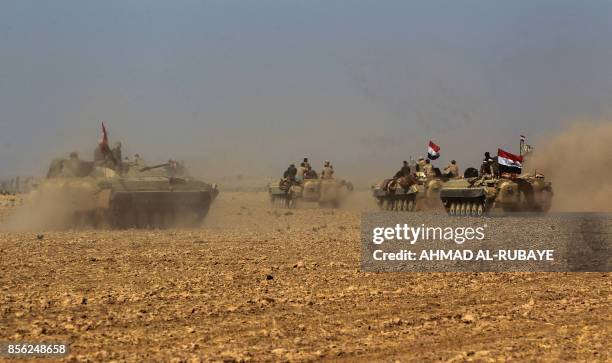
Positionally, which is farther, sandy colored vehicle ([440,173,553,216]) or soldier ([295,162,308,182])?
soldier ([295,162,308,182])

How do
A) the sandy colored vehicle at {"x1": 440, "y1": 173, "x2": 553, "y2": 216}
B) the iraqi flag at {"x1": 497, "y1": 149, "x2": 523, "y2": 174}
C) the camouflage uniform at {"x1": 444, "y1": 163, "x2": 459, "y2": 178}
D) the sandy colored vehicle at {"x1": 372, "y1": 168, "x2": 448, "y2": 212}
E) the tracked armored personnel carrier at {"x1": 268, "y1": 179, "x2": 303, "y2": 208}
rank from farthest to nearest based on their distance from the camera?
1. the tracked armored personnel carrier at {"x1": 268, "y1": 179, "x2": 303, "y2": 208}
2. the camouflage uniform at {"x1": 444, "y1": 163, "x2": 459, "y2": 178}
3. the sandy colored vehicle at {"x1": 372, "y1": 168, "x2": 448, "y2": 212}
4. the sandy colored vehicle at {"x1": 440, "y1": 173, "x2": 553, "y2": 216}
5. the iraqi flag at {"x1": 497, "y1": 149, "x2": 523, "y2": 174}

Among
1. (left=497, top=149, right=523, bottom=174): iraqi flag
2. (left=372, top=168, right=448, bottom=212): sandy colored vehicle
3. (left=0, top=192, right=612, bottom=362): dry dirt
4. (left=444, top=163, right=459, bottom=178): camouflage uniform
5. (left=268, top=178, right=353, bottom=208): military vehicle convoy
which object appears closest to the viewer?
(left=0, top=192, right=612, bottom=362): dry dirt

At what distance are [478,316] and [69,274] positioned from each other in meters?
6.62

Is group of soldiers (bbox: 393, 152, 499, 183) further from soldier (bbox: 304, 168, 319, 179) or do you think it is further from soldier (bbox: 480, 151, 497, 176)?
soldier (bbox: 304, 168, 319, 179)

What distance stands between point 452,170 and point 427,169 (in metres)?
1.04

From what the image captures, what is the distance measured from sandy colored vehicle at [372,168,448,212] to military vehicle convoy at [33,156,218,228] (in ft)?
37.6

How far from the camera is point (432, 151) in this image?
37656mm

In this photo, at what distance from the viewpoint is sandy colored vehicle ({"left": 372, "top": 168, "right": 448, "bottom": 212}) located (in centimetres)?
3475

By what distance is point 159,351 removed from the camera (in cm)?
780

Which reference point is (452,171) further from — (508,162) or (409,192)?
(508,162)

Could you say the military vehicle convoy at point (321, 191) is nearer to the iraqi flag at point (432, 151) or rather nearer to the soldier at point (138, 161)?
the iraqi flag at point (432, 151)

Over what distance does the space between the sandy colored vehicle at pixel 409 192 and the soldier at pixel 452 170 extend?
1.04 feet

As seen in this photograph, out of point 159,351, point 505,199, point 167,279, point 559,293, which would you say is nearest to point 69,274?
point 167,279

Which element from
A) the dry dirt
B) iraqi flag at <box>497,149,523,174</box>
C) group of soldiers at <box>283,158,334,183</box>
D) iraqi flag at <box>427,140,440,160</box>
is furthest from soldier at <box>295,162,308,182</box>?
the dry dirt
